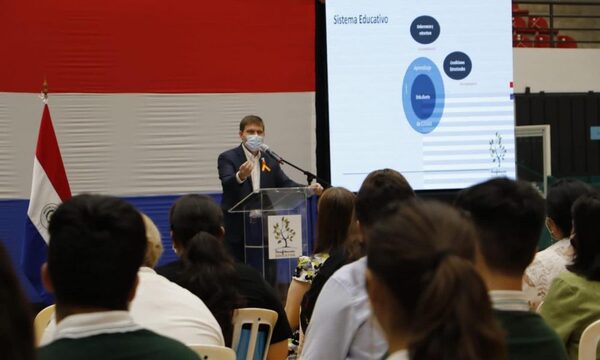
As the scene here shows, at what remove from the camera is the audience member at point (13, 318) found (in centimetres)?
97

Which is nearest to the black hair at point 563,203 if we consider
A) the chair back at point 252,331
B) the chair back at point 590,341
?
the chair back at point 590,341

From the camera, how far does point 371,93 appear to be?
619 cm

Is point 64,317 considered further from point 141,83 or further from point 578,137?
point 578,137

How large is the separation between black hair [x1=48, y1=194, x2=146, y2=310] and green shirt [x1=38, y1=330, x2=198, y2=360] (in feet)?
0.19

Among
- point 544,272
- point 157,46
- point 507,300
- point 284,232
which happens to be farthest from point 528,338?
point 157,46

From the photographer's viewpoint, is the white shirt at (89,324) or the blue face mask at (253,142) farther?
the blue face mask at (253,142)

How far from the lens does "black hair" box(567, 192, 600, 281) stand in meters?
2.40

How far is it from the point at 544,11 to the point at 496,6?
6.87m

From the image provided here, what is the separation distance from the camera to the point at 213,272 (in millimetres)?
2803

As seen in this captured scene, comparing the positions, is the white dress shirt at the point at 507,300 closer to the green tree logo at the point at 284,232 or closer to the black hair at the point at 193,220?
the black hair at the point at 193,220

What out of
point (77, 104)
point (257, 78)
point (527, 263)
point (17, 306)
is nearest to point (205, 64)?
point (257, 78)

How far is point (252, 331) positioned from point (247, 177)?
298cm

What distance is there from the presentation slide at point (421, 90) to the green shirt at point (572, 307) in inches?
148

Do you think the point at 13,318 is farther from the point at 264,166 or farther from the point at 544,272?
the point at 264,166
